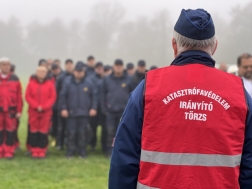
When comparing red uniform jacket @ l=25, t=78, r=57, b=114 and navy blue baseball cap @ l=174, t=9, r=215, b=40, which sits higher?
navy blue baseball cap @ l=174, t=9, r=215, b=40

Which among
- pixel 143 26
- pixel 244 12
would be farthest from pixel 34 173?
pixel 143 26

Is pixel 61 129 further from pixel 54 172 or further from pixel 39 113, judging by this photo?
pixel 54 172

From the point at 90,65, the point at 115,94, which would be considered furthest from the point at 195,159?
the point at 90,65

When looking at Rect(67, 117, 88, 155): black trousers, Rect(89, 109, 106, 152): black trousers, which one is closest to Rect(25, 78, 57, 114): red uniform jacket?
Rect(67, 117, 88, 155): black trousers

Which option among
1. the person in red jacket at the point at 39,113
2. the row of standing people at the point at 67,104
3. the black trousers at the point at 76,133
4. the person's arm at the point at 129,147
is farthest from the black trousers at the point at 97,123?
the person's arm at the point at 129,147

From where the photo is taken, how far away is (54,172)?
6121mm

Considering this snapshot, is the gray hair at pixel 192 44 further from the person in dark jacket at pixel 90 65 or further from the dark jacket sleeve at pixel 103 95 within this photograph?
the person in dark jacket at pixel 90 65

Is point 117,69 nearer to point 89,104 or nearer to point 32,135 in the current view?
point 89,104

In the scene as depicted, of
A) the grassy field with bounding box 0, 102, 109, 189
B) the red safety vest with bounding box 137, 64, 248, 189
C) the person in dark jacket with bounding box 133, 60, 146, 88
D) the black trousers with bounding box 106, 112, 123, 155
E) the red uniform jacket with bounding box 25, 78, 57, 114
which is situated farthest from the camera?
the person in dark jacket with bounding box 133, 60, 146, 88

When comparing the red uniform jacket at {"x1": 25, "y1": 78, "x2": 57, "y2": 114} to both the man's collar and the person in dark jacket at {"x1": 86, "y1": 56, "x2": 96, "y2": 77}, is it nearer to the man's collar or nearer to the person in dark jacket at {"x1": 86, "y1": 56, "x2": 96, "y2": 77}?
the person in dark jacket at {"x1": 86, "y1": 56, "x2": 96, "y2": 77}

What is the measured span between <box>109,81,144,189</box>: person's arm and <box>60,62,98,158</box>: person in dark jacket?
556cm

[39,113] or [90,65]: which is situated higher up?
[90,65]

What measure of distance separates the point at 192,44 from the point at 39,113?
5781mm

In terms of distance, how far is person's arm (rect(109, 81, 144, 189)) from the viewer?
1868 millimetres
